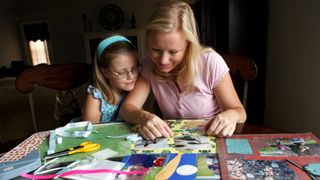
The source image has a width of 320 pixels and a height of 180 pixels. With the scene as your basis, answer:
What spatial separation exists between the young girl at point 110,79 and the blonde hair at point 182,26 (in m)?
0.18

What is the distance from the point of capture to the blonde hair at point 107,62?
1.14 meters

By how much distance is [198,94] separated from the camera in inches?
45.1

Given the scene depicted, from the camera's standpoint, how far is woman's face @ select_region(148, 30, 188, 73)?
955 mm

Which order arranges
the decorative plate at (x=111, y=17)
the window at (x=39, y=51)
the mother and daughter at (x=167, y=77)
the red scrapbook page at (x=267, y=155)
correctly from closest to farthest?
the red scrapbook page at (x=267, y=155)
the mother and daughter at (x=167, y=77)
the decorative plate at (x=111, y=17)
the window at (x=39, y=51)

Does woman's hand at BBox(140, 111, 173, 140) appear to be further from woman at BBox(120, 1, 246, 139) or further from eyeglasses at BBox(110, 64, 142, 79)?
eyeglasses at BBox(110, 64, 142, 79)

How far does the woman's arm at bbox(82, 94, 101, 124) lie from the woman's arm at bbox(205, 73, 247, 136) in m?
0.51

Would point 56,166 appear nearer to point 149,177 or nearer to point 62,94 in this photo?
point 149,177

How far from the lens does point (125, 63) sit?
1.13 m

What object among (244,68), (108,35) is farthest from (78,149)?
(108,35)

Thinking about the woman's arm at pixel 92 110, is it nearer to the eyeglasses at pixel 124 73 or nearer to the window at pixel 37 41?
the eyeglasses at pixel 124 73

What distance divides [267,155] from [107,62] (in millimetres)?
741

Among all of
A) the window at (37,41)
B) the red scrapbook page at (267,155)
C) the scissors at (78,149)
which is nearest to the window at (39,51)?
the window at (37,41)

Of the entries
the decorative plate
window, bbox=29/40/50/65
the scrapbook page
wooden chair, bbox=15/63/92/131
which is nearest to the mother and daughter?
the scrapbook page

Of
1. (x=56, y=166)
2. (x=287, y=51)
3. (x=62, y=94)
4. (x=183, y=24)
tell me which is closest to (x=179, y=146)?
(x=56, y=166)
